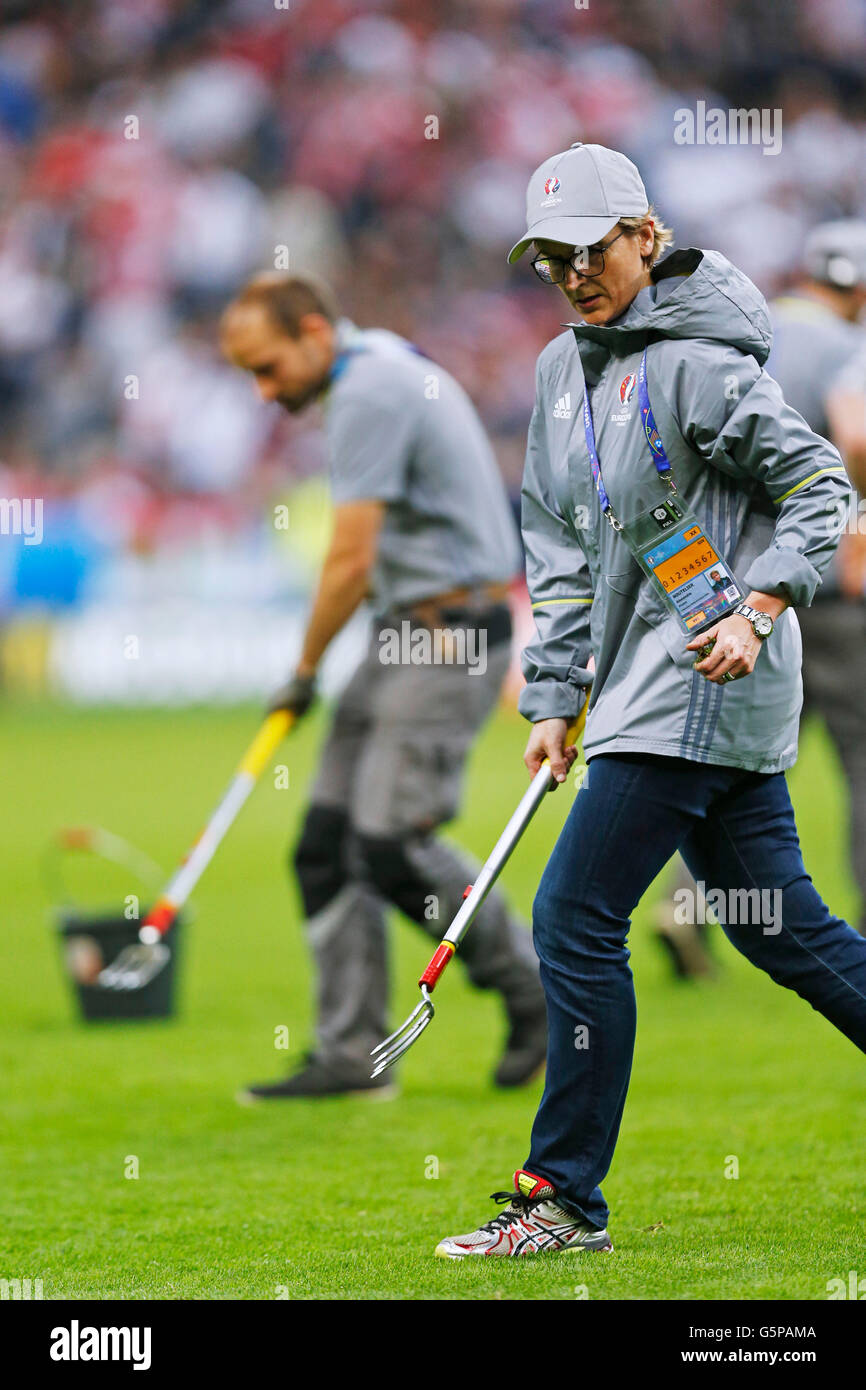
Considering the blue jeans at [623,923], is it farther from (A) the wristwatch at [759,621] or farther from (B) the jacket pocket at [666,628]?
(A) the wristwatch at [759,621]

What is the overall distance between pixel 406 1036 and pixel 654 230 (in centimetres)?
170

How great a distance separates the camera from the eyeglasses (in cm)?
366

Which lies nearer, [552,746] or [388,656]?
[552,746]

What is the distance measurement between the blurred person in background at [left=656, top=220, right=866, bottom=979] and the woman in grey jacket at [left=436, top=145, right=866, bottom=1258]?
2.40 meters

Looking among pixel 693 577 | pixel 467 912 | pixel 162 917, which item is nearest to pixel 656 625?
pixel 693 577

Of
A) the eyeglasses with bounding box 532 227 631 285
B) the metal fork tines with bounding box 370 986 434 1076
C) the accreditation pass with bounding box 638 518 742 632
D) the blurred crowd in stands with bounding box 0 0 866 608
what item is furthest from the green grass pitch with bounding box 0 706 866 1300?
the blurred crowd in stands with bounding box 0 0 866 608

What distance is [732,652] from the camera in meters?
3.43

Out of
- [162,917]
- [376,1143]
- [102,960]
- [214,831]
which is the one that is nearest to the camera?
[376,1143]

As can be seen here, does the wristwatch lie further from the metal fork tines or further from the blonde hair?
the metal fork tines

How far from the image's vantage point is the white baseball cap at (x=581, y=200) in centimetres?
363

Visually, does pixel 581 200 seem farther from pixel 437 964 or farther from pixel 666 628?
pixel 437 964

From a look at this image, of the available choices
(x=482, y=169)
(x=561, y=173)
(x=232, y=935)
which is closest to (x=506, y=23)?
(x=482, y=169)

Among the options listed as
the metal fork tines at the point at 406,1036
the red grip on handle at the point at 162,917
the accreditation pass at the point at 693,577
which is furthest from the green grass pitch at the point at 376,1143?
the accreditation pass at the point at 693,577

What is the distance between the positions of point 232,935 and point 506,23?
49.8 ft
